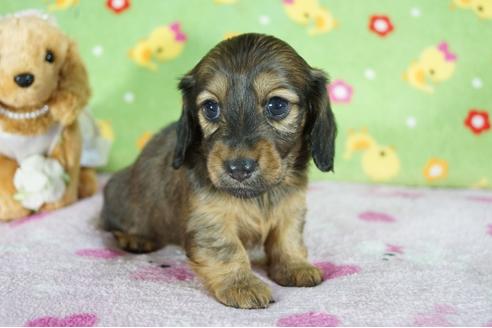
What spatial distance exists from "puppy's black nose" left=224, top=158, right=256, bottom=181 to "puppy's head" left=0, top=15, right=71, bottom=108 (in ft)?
Result: 4.69

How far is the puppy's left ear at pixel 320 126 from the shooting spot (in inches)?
89.6

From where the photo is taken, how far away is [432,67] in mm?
3916

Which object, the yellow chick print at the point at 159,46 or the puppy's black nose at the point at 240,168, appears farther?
the yellow chick print at the point at 159,46

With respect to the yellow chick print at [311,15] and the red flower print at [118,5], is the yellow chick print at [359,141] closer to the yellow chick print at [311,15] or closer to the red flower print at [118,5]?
the yellow chick print at [311,15]

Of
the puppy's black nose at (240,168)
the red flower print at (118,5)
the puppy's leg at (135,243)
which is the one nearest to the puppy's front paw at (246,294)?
the puppy's black nose at (240,168)

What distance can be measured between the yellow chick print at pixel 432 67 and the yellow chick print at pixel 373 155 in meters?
0.45

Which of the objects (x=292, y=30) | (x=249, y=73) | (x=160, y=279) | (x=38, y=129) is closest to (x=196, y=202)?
(x=160, y=279)

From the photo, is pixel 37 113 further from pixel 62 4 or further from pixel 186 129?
pixel 62 4

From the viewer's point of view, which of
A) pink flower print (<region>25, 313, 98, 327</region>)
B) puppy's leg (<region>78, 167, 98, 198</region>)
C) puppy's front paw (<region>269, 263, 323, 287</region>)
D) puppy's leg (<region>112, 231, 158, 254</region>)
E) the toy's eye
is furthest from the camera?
puppy's leg (<region>78, 167, 98, 198</region>)

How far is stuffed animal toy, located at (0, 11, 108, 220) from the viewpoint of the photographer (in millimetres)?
2934

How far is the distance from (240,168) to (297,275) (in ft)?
1.76

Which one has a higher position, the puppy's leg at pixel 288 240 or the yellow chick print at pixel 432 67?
the yellow chick print at pixel 432 67

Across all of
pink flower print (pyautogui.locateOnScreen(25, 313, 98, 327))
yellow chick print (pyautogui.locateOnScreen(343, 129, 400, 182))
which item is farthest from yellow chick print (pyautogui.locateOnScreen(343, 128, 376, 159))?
pink flower print (pyautogui.locateOnScreen(25, 313, 98, 327))

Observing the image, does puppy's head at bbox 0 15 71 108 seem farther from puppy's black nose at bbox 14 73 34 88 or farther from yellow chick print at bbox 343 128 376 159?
yellow chick print at bbox 343 128 376 159
